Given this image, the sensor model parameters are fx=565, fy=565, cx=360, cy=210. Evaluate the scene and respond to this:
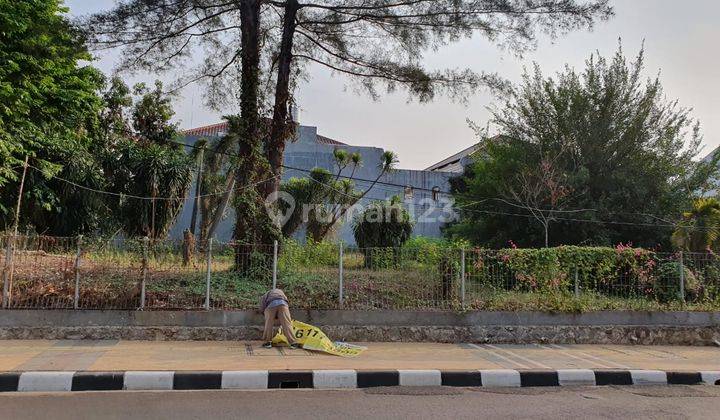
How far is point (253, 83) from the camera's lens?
39.3 ft

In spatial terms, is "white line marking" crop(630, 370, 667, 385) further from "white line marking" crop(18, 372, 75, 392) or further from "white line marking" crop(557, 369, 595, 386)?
"white line marking" crop(18, 372, 75, 392)

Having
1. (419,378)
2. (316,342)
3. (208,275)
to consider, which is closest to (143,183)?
(208,275)

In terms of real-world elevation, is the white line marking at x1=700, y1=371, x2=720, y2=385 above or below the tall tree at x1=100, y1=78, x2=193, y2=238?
below

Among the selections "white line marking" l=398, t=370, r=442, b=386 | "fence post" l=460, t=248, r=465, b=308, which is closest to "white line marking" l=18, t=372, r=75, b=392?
"white line marking" l=398, t=370, r=442, b=386

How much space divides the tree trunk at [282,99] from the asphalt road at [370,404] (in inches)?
260

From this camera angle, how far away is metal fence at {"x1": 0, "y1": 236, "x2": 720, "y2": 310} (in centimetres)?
890

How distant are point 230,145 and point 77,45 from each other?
883 cm

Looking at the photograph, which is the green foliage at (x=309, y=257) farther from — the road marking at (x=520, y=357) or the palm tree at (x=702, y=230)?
the palm tree at (x=702, y=230)

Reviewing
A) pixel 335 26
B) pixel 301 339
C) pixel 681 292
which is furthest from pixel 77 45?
pixel 681 292

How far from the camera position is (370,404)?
18.6 feet

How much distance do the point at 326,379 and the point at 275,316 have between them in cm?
202

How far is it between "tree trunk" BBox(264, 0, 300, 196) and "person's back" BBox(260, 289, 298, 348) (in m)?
4.04

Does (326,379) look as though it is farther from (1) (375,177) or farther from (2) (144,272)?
(1) (375,177)

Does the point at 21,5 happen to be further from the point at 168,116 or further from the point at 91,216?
the point at 168,116
